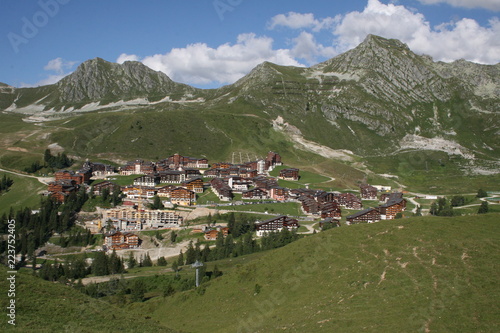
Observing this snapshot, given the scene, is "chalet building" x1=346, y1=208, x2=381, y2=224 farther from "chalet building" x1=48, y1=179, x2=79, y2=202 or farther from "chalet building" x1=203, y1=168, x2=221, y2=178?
"chalet building" x1=48, y1=179, x2=79, y2=202

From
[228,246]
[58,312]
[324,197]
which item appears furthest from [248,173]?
[58,312]

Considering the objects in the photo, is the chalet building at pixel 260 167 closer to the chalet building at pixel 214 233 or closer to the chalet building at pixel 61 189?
the chalet building at pixel 214 233

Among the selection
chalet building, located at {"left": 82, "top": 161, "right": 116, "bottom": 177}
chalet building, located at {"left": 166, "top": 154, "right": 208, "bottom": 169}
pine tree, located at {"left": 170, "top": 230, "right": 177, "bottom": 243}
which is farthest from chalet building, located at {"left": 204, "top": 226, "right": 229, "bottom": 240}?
chalet building, located at {"left": 166, "top": 154, "right": 208, "bottom": 169}

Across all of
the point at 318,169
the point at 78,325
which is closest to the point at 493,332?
the point at 78,325

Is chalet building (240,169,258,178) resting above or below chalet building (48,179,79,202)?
above

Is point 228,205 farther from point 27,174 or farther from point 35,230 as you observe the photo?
point 27,174

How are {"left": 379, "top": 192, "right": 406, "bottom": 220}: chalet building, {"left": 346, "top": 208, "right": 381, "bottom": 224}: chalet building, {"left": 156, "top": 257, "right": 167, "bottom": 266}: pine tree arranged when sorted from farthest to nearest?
{"left": 379, "top": 192, "right": 406, "bottom": 220}: chalet building
{"left": 346, "top": 208, "right": 381, "bottom": 224}: chalet building
{"left": 156, "top": 257, "right": 167, "bottom": 266}: pine tree

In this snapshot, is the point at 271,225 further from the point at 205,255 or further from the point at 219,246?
the point at 205,255
